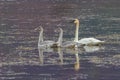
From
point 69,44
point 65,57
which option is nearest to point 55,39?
point 69,44

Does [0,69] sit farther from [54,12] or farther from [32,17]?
[54,12]

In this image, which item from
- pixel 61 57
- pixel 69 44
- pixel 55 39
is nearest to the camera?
pixel 61 57

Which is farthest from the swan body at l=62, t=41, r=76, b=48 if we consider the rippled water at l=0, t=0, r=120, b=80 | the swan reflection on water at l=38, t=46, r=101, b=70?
the rippled water at l=0, t=0, r=120, b=80

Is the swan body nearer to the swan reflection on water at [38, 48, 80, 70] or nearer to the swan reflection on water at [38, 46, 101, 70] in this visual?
the swan reflection on water at [38, 46, 101, 70]

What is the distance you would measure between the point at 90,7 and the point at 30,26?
921cm

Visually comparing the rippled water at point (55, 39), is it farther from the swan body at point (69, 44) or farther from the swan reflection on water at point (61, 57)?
the swan body at point (69, 44)

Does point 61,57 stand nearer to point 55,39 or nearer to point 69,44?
point 69,44

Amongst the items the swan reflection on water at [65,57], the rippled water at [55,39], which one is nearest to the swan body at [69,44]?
the swan reflection on water at [65,57]

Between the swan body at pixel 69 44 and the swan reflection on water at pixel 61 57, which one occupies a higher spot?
the swan body at pixel 69 44

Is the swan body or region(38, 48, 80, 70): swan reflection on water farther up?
the swan body

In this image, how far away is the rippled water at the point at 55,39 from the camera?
60.7 feet

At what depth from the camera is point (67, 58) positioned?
20844mm

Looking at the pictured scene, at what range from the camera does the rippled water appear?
18516 mm

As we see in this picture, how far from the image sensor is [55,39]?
979 inches
